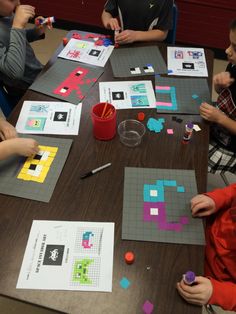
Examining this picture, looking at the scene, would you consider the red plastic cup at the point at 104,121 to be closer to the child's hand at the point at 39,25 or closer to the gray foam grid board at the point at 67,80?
the gray foam grid board at the point at 67,80

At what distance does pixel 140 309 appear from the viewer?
0.78m

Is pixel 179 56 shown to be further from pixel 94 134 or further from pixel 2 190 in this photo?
pixel 2 190

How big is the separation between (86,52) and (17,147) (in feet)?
2.52

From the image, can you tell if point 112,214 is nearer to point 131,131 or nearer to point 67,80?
point 131,131

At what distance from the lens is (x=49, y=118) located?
1.28m

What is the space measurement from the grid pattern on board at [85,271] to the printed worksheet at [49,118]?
54cm

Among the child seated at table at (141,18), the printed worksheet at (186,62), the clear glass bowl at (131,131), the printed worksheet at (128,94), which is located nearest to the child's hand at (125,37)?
the child seated at table at (141,18)

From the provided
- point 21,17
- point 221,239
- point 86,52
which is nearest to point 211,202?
point 221,239

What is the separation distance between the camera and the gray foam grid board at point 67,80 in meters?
1.37

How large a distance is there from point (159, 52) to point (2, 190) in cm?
112

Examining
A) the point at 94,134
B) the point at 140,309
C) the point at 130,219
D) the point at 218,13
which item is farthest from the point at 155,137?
the point at 218,13

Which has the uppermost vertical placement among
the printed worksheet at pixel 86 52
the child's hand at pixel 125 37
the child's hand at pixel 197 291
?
the child's hand at pixel 125 37

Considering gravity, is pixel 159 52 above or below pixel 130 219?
above

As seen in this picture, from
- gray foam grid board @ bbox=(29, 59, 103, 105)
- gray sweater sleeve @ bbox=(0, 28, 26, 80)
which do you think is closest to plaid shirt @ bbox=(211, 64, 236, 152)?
gray foam grid board @ bbox=(29, 59, 103, 105)
